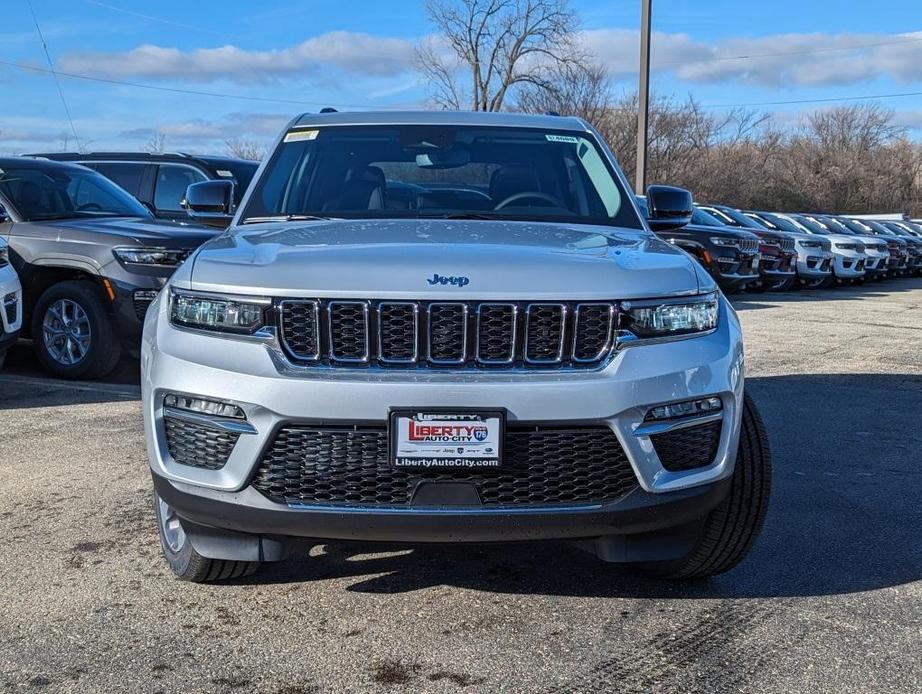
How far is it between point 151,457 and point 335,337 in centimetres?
72

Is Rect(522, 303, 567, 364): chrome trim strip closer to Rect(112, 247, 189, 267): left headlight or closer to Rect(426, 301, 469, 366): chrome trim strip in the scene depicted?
Rect(426, 301, 469, 366): chrome trim strip

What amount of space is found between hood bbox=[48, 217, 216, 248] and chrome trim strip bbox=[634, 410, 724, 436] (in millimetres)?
5624

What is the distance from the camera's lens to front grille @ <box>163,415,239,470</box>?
324cm

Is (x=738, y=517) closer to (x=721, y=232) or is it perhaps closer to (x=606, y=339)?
(x=606, y=339)

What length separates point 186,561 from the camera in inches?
148

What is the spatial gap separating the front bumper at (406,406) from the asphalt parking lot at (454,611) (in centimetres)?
39

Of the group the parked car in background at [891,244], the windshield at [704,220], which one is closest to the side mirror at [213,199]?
the windshield at [704,220]

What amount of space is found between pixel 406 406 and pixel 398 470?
0.63 feet

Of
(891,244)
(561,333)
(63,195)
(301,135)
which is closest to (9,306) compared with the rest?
(63,195)

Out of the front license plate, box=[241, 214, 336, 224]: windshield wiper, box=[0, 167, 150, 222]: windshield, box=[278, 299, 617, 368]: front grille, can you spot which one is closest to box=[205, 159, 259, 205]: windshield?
box=[0, 167, 150, 222]: windshield

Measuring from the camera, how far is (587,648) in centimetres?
335

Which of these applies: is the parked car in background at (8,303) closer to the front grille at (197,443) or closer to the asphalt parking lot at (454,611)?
the asphalt parking lot at (454,611)

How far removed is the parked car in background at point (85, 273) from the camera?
26.7ft

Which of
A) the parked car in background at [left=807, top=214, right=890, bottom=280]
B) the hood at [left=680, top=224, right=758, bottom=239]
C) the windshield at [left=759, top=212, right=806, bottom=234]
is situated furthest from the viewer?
the parked car in background at [left=807, top=214, right=890, bottom=280]
